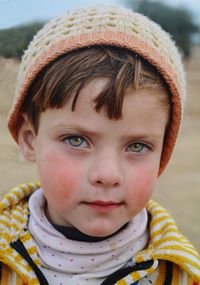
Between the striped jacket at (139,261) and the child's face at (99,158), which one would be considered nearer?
the child's face at (99,158)

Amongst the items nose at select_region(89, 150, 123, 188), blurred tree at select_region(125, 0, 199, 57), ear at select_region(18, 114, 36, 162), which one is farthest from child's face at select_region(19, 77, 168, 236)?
blurred tree at select_region(125, 0, 199, 57)

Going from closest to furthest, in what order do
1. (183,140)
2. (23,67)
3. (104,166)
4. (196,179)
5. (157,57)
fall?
(104,166), (157,57), (23,67), (196,179), (183,140)

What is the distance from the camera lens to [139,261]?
4.72ft

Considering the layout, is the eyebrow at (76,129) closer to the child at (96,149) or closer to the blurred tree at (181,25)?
the child at (96,149)

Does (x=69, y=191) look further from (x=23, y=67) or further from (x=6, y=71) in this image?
(x=6, y=71)

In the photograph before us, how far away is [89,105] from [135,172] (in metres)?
0.17

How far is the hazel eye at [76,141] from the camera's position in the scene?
132cm

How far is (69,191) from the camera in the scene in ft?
4.37

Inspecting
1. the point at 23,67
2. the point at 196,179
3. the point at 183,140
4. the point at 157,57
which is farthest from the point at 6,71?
the point at 183,140

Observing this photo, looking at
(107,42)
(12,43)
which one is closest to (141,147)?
(107,42)

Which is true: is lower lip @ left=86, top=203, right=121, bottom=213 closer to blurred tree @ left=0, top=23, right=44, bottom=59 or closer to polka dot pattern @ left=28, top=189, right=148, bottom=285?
polka dot pattern @ left=28, top=189, right=148, bottom=285

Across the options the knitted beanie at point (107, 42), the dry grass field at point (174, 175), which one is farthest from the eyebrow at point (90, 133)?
the dry grass field at point (174, 175)

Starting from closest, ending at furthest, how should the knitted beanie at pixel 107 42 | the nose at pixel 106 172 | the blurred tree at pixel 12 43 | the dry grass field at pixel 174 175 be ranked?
the nose at pixel 106 172 → the knitted beanie at pixel 107 42 → the blurred tree at pixel 12 43 → the dry grass field at pixel 174 175

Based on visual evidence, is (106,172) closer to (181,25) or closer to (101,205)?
(101,205)
